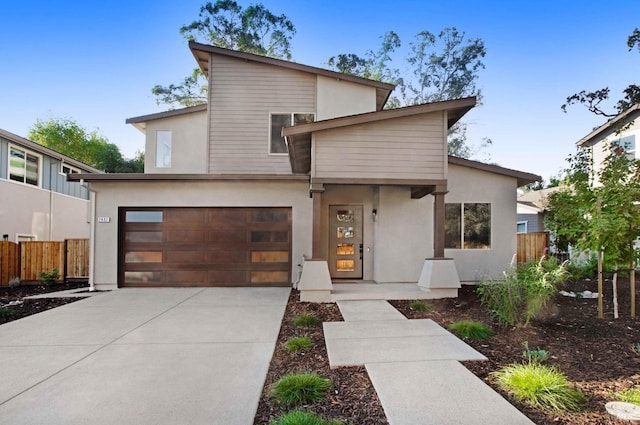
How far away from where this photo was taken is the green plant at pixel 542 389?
2.89m

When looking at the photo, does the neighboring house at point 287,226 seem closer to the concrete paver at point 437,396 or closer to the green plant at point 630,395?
the concrete paver at point 437,396

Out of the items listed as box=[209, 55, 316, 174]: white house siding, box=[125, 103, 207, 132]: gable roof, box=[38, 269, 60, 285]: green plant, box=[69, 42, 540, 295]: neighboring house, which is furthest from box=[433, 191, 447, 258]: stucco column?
box=[38, 269, 60, 285]: green plant

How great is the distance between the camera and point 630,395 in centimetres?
300

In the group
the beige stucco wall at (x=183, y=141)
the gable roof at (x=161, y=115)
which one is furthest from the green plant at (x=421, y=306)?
the gable roof at (x=161, y=115)

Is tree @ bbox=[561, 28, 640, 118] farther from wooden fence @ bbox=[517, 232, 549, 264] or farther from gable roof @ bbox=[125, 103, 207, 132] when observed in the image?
gable roof @ bbox=[125, 103, 207, 132]

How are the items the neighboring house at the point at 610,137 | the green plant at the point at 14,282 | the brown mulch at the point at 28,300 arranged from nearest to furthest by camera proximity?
the brown mulch at the point at 28,300 → the green plant at the point at 14,282 → the neighboring house at the point at 610,137

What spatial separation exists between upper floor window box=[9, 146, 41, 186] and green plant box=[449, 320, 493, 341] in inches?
619

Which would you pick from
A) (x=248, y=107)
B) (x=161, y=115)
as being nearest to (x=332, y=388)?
(x=248, y=107)

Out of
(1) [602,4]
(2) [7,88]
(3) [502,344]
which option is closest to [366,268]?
(3) [502,344]

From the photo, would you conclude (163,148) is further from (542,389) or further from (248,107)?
(542,389)

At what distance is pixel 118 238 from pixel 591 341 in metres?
9.97

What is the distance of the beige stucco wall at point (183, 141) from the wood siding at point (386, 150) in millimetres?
6475

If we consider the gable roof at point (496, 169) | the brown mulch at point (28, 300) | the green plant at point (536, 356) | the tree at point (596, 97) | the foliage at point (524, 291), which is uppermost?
the tree at point (596, 97)

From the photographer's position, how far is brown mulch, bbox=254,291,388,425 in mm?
2830
